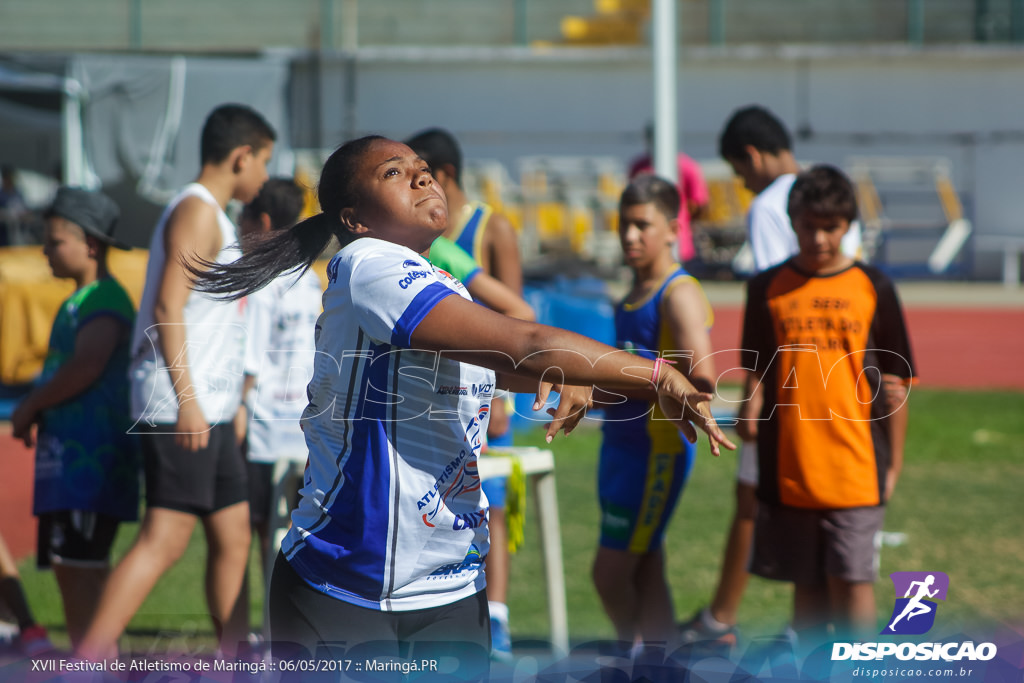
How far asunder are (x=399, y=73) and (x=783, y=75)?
810 cm

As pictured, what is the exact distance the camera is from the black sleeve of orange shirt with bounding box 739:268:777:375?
377 cm

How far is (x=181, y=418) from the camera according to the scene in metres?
3.73

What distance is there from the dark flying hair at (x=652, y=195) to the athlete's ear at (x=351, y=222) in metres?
1.89

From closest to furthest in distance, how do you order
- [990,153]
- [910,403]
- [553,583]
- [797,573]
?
[797,573] < [553,583] < [910,403] < [990,153]

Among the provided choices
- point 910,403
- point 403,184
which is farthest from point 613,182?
point 403,184

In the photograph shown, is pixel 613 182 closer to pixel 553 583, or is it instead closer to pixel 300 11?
pixel 300 11

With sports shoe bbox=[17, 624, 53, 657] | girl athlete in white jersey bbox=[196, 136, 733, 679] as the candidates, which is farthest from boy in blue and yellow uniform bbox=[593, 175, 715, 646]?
sports shoe bbox=[17, 624, 53, 657]

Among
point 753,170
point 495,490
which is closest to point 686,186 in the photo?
point 753,170

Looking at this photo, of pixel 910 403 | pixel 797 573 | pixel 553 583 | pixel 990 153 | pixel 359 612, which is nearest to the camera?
pixel 359 612

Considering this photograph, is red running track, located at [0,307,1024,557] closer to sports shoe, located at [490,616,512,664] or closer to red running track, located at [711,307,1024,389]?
red running track, located at [711,307,1024,389]

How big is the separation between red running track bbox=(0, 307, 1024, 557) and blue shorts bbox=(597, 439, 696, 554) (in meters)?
3.65

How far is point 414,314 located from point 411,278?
0.09 metres

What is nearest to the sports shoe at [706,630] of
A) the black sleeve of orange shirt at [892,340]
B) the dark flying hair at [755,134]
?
the black sleeve of orange shirt at [892,340]

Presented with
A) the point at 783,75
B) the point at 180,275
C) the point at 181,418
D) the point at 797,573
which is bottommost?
the point at 797,573
